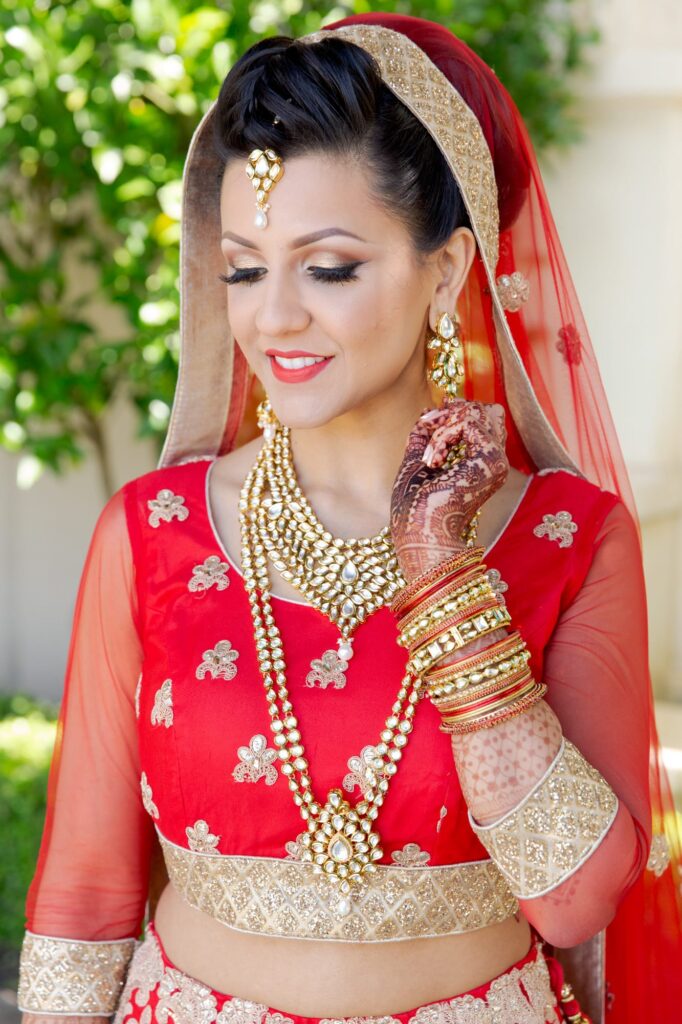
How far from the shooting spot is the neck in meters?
1.85

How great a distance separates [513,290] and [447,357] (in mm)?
163

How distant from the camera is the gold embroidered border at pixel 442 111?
170 cm

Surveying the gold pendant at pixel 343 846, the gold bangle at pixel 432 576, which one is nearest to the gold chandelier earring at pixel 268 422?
the gold bangle at pixel 432 576

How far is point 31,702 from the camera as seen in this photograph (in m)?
4.61

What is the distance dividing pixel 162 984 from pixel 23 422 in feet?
7.92

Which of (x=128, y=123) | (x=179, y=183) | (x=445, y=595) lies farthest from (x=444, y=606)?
(x=128, y=123)

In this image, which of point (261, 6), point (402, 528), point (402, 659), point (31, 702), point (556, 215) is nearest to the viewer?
point (402, 528)

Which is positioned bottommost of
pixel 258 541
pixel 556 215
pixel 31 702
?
pixel 31 702

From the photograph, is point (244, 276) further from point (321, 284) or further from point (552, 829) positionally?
point (552, 829)

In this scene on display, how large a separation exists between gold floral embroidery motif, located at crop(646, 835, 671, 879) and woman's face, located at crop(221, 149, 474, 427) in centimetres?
81

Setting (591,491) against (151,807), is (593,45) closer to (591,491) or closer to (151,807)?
(591,491)

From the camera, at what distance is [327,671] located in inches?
66.1

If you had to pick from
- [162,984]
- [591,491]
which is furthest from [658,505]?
[162,984]

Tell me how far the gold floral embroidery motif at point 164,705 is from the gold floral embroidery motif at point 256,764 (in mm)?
115
